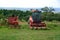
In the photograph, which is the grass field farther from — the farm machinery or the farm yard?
the farm machinery

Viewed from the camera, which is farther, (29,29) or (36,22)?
(36,22)

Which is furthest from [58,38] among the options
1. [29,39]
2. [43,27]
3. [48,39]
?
[43,27]

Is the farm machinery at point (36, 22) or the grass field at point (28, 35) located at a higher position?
the farm machinery at point (36, 22)

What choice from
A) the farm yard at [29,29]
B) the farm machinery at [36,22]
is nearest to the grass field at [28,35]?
the farm yard at [29,29]

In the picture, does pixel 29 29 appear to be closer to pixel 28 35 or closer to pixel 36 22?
pixel 36 22

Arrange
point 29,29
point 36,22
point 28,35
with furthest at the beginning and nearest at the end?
1. point 36,22
2. point 29,29
3. point 28,35

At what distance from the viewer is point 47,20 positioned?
15.9 m

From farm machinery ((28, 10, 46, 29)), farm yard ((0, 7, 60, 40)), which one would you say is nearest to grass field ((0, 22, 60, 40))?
farm yard ((0, 7, 60, 40))

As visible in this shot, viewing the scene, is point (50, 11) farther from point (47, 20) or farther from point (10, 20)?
point (10, 20)

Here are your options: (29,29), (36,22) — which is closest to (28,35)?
(29,29)

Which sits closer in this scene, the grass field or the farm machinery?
the grass field

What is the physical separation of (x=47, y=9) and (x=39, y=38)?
10411 millimetres

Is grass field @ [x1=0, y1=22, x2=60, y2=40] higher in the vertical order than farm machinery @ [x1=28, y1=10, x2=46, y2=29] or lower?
lower

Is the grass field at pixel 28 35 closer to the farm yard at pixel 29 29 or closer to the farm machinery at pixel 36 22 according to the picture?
the farm yard at pixel 29 29
